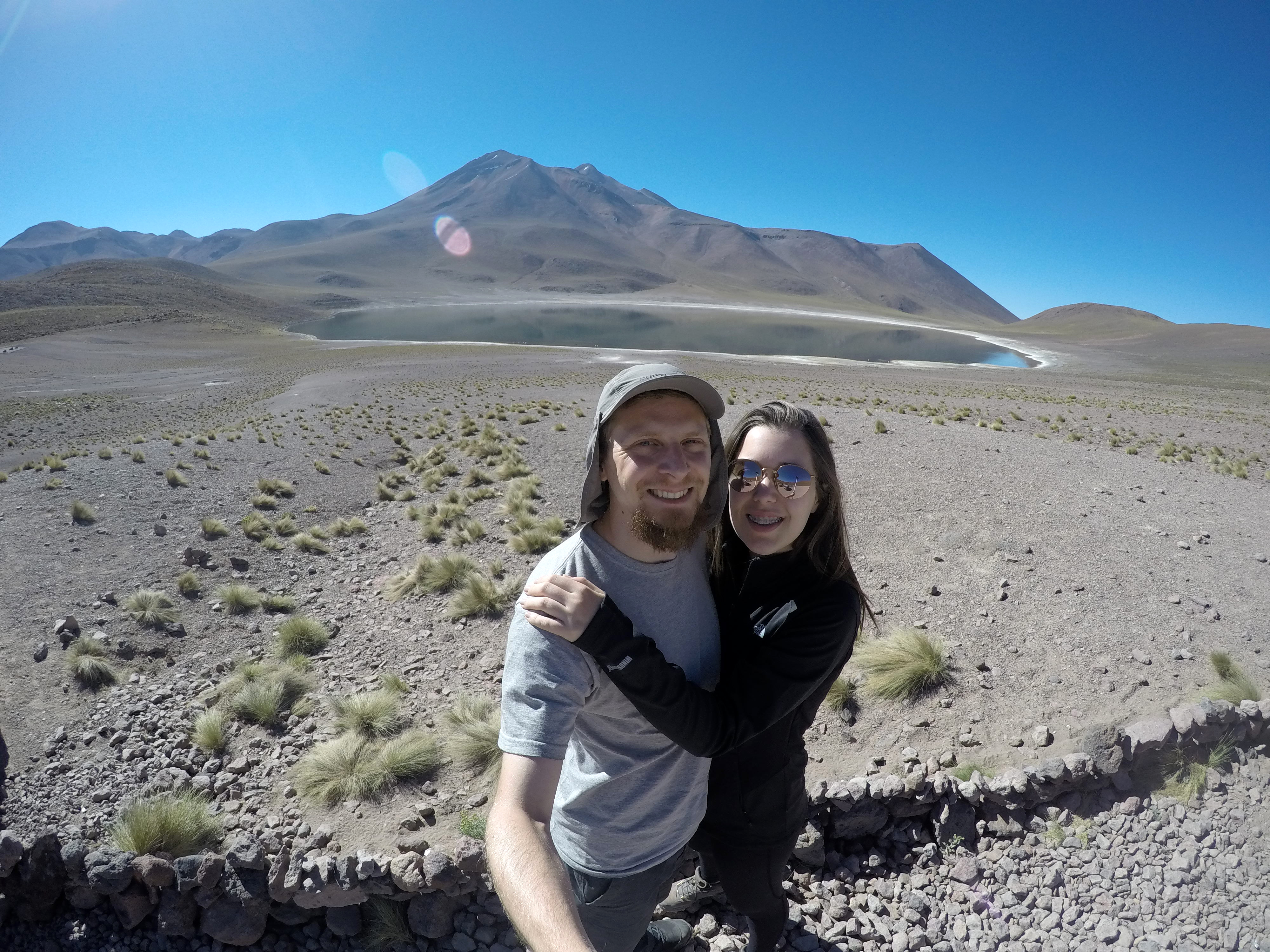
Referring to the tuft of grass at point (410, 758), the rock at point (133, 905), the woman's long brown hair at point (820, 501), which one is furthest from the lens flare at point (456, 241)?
the woman's long brown hair at point (820, 501)

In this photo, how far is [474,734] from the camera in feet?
14.9

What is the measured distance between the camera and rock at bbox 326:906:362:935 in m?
3.35

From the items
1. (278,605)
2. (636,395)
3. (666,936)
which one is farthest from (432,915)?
(278,605)

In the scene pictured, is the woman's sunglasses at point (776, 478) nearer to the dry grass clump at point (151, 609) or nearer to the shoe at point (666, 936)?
the shoe at point (666, 936)

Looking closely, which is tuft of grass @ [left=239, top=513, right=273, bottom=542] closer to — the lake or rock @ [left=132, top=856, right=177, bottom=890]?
rock @ [left=132, top=856, right=177, bottom=890]

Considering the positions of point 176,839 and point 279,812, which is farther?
point 279,812

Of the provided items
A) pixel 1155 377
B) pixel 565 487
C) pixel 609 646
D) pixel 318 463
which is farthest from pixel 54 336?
pixel 1155 377

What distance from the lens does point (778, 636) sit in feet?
6.36

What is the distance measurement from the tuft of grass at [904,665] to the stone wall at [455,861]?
0.95 meters

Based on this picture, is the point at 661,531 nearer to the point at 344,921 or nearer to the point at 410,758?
the point at 344,921

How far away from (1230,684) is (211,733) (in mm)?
7132

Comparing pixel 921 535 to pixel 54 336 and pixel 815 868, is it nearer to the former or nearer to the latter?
pixel 815 868

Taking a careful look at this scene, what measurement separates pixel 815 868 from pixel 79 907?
3.99m

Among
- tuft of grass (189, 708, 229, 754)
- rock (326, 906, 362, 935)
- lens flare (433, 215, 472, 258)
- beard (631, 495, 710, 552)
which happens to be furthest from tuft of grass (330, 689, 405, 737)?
lens flare (433, 215, 472, 258)
